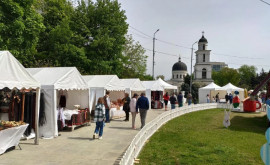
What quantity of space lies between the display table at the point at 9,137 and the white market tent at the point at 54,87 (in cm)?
213

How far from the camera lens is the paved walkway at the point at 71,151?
7004 millimetres

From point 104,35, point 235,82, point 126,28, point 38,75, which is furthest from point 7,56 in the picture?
point 235,82

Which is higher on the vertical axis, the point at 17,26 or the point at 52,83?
the point at 17,26

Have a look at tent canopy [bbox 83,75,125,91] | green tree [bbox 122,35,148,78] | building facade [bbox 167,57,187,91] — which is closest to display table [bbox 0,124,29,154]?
tent canopy [bbox 83,75,125,91]

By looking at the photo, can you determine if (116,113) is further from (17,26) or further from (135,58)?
(135,58)

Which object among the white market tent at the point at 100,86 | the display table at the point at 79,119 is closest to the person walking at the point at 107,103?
the white market tent at the point at 100,86

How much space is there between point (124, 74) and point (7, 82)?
35761 millimetres

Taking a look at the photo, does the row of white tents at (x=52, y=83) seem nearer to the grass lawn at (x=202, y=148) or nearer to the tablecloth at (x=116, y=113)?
the tablecloth at (x=116, y=113)

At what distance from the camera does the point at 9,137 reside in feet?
24.9

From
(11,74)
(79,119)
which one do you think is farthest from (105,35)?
(11,74)

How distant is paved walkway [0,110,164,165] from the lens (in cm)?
700

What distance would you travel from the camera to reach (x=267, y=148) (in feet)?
11.6

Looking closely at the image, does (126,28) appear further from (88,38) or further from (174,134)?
(174,134)

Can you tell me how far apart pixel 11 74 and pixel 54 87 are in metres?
2.82
